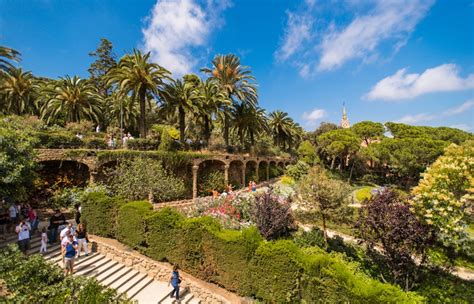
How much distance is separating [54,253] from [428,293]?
15.6 metres

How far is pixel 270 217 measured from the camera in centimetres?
1188

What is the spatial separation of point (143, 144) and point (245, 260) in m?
12.6

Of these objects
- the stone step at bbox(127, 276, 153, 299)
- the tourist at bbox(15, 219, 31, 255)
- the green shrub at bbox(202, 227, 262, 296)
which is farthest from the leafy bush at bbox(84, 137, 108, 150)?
the green shrub at bbox(202, 227, 262, 296)

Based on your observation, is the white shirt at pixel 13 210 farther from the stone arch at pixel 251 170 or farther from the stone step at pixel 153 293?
the stone arch at pixel 251 170

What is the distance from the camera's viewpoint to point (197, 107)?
70.2ft

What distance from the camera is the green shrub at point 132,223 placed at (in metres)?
10.2

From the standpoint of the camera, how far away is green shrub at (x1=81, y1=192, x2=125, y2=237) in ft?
35.7

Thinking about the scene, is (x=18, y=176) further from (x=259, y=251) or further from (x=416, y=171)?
(x=416, y=171)

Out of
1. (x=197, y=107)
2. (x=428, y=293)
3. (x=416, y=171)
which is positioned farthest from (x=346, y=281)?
(x=416, y=171)

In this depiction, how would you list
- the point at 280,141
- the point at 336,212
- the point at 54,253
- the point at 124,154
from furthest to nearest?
the point at 280,141, the point at 124,154, the point at 336,212, the point at 54,253

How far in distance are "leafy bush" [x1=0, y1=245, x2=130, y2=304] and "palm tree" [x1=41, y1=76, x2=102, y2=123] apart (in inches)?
782

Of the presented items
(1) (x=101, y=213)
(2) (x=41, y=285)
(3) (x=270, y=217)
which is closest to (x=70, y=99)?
(1) (x=101, y=213)

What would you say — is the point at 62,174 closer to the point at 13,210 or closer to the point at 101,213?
the point at 13,210

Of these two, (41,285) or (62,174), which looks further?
(62,174)
